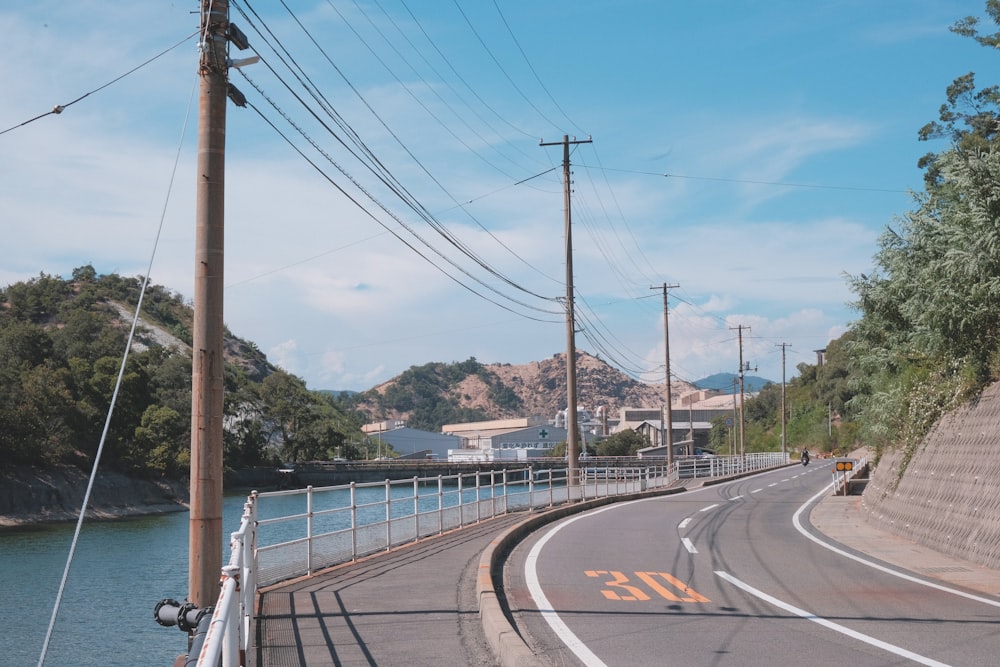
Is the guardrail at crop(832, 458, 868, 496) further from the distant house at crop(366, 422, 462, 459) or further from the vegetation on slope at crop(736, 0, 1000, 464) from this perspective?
the distant house at crop(366, 422, 462, 459)

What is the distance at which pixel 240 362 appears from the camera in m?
155

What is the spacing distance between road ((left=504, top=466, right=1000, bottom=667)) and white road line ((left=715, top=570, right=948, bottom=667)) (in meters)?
0.02

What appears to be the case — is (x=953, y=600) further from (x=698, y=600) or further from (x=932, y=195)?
(x=932, y=195)

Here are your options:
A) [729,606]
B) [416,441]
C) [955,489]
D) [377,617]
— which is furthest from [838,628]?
[416,441]

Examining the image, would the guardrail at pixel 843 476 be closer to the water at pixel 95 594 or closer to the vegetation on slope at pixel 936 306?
the vegetation on slope at pixel 936 306

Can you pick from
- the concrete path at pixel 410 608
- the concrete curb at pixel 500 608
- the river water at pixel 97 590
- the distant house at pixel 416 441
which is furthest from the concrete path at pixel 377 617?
the distant house at pixel 416 441

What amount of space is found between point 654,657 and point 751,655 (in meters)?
0.89

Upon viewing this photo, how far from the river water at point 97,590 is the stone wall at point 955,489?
9734 millimetres

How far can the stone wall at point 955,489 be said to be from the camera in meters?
15.4

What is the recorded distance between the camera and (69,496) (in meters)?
55.9

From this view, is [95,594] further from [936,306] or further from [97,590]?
[936,306]

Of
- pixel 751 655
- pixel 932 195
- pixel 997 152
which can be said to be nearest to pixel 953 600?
pixel 751 655

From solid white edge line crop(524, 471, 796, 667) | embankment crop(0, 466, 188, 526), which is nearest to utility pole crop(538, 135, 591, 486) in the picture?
solid white edge line crop(524, 471, 796, 667)

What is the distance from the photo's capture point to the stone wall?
607 inches
